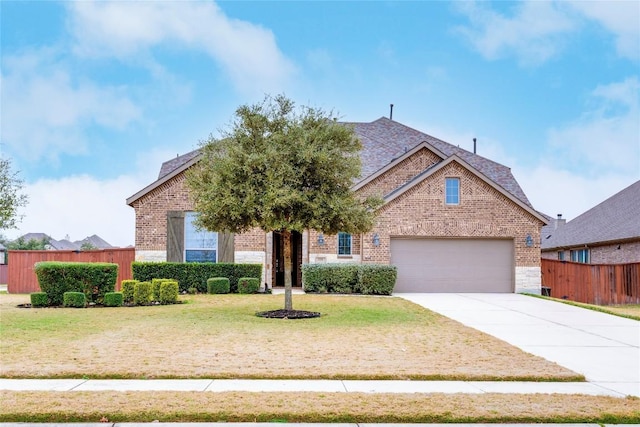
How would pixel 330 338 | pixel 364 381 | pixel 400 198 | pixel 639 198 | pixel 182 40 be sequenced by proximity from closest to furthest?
1. pixel 364 381
2. pixel 330 338
3. pixel 182 40
4. pixel 400 198
5. pixel 639 198

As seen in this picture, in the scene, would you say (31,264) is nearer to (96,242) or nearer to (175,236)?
(175,236)

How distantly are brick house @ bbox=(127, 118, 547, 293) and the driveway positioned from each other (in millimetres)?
2482

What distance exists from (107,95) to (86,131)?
6.05 feet

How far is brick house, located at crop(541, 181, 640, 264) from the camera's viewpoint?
2381cm

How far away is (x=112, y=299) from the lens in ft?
55.4

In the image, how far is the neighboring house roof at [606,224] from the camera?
80.1 feet

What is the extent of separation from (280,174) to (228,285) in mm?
9055

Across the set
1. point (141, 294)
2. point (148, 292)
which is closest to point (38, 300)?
point (141, 294)

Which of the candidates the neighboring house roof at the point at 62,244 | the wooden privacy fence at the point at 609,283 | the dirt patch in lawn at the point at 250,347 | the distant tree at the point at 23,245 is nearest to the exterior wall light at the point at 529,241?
the wooden privacy fence at the point at 609,283

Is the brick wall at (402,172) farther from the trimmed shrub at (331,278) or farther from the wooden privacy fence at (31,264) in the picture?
the wooden privacy fence at (31,264)

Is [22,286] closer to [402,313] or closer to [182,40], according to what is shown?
[182,40]

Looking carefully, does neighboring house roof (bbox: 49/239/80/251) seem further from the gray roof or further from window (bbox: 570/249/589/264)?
window (bbox: 570/249/589/264)

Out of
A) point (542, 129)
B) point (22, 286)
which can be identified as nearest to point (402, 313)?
point (542, 129)

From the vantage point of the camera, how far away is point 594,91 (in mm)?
19297
